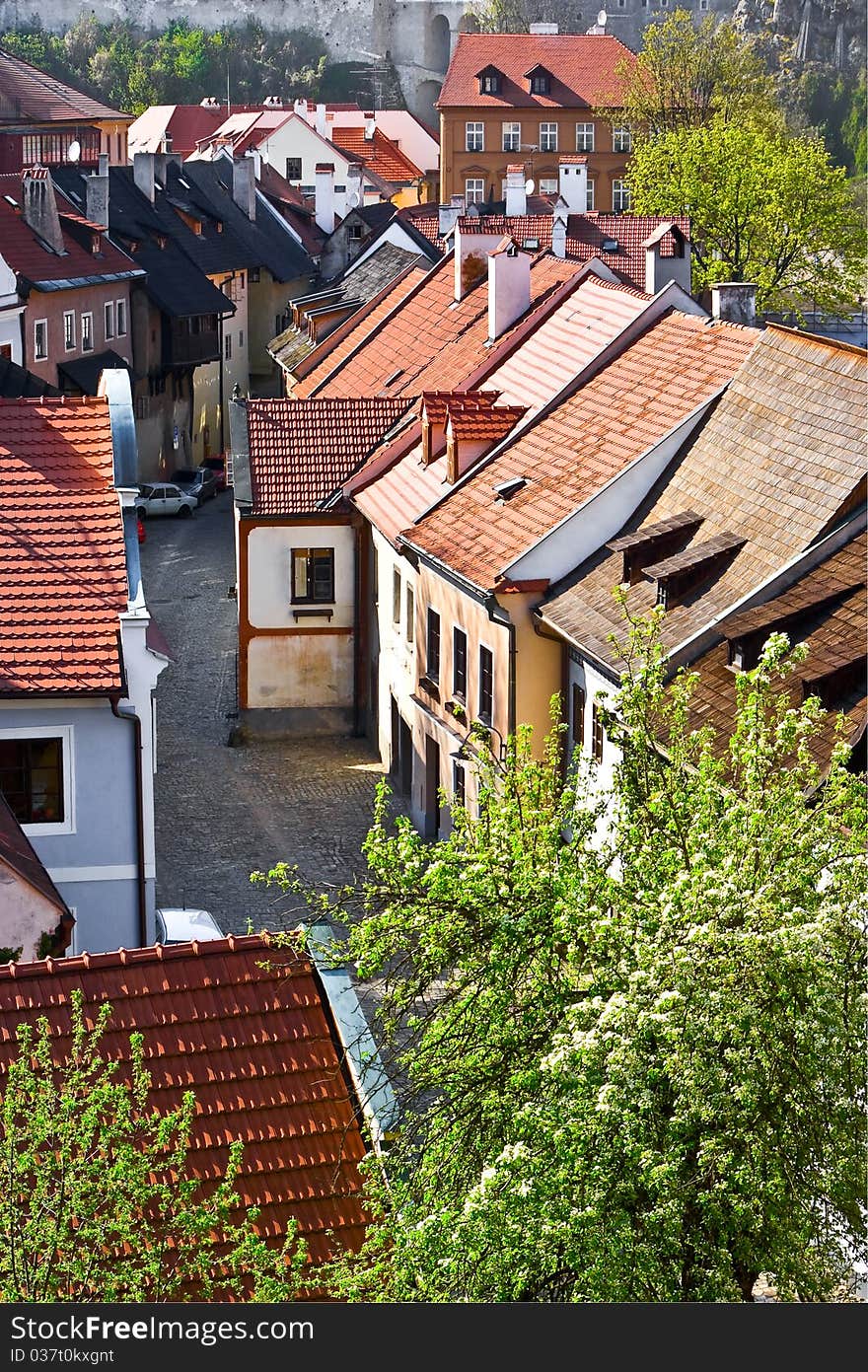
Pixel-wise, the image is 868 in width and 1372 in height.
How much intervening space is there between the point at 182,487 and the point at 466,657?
103ft

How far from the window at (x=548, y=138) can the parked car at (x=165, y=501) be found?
4264 centimetres

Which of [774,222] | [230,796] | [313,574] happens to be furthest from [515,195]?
[230,796]

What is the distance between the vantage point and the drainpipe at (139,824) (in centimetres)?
1970

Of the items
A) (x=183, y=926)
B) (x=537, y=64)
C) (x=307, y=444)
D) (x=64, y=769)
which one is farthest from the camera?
(x=537, y=64)

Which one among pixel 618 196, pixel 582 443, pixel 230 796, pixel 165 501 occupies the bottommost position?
pixel 230 796

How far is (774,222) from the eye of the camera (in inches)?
2327

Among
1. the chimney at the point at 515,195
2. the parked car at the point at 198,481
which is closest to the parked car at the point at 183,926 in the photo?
the parked car at the point at 198,481

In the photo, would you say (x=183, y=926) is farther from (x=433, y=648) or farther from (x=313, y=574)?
(x=313, y=574)

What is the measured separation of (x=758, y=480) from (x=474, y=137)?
73.6 metres

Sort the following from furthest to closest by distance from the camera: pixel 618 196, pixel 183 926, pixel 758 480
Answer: pixel 618 196 → pixel 183 926 → pixel 758 480

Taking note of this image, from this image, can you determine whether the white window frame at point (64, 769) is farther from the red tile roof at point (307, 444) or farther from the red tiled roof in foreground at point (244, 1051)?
the red tile roof at point (307, 444)

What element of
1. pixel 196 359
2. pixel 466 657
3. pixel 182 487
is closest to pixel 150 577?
pixel 182 487

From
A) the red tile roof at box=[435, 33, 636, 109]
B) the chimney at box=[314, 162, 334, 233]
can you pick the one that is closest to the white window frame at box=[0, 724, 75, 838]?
the chimney at box=[314, 162, 334, 233]

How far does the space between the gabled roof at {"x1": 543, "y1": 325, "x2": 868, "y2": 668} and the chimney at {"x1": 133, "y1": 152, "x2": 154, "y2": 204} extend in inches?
1696
